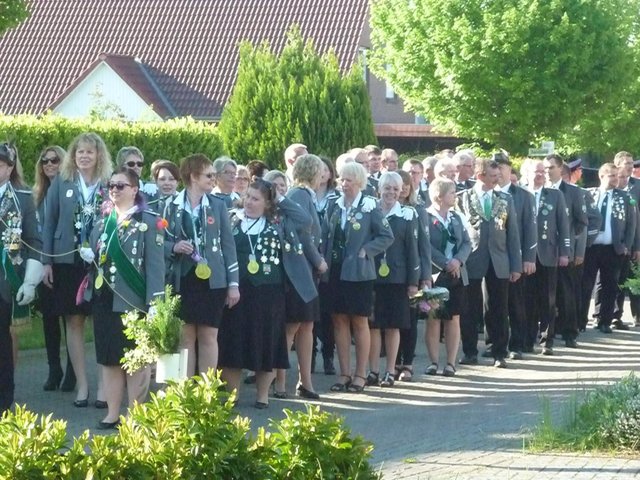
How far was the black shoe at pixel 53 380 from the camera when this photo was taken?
43.5 feet

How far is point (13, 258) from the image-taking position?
36.9 feet

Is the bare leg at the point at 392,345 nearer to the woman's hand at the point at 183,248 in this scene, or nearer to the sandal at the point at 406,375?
the sandal at the point at 406,375

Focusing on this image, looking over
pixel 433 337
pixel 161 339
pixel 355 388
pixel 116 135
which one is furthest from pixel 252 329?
pixel 116 135

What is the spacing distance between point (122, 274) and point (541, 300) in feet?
24.7

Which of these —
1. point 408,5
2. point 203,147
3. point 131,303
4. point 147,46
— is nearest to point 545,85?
point 408,5

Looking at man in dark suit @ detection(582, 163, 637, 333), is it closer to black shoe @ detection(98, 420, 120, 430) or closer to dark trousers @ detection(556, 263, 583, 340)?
dark trousers @ detection(556, 263, 583, 340)

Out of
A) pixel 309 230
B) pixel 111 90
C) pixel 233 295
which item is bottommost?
pixel 233 295

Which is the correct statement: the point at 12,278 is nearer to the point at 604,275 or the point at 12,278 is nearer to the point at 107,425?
the point at 107,425

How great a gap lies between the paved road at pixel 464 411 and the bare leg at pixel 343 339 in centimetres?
32

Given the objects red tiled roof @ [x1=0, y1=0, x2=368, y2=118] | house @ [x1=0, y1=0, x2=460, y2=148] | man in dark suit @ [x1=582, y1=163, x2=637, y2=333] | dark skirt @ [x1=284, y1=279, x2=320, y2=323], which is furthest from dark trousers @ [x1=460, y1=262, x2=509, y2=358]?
red tiled roof @ [x1=0, y1=0, x2=368, y2=118]

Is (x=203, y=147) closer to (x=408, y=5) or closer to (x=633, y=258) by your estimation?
(x=633, y=258)

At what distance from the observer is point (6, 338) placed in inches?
444

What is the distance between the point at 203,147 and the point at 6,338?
1137cm

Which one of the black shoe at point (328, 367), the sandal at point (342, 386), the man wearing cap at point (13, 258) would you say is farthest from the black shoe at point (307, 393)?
the man wearing cap at point (13, 258)
